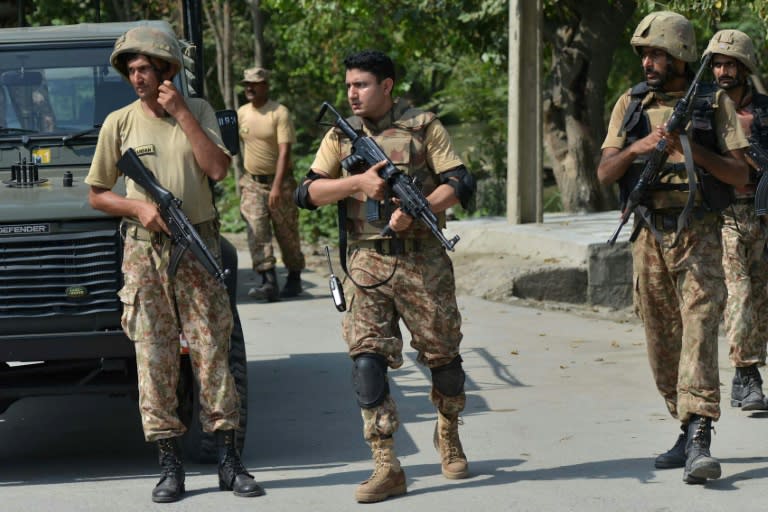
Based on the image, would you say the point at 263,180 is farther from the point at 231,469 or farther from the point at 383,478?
the point at 383,478

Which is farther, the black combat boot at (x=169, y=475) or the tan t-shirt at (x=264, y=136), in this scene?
the tan t-shirt at (x=264, y=136)

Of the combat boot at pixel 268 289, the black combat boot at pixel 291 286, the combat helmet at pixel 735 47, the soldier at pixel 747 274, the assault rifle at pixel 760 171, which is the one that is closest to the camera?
the combat helmet at pixel 735 47

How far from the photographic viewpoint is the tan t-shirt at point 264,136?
12.6 m

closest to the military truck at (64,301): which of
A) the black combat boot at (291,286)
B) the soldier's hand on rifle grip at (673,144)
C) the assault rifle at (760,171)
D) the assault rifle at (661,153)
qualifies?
the assault rifle at (661,153)

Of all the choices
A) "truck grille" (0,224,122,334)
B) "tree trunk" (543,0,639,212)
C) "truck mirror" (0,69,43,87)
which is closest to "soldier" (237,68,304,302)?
"truck mirror" (0,69,43,87)

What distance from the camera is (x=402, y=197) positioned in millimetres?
5879

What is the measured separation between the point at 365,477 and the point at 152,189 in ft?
5.46

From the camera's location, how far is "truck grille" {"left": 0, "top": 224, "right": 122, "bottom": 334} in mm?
6363

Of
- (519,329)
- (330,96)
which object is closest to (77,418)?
(519,329)

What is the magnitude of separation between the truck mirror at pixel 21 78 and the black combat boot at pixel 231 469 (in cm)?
268

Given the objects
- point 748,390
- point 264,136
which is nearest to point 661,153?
point 748,390

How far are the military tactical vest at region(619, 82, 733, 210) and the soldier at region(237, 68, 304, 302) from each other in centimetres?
638

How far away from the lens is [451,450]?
250 inches

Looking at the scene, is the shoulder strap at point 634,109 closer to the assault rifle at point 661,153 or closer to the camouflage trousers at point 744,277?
the assault rifle at point 661,153
